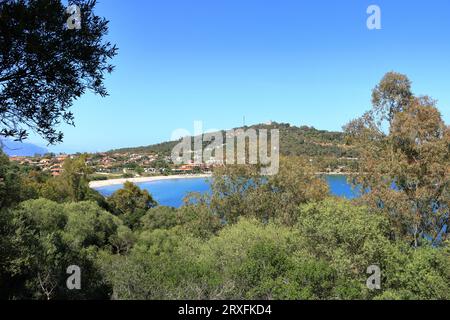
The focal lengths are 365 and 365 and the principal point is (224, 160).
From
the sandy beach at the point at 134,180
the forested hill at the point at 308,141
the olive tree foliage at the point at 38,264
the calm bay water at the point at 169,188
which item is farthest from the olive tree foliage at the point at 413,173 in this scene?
the sandy beach at the point at 134,180

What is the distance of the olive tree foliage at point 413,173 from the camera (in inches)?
513

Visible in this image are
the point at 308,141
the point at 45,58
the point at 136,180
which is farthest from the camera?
the point at 136,180

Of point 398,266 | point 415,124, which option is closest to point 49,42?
point 398,266

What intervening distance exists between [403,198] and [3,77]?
12.6m

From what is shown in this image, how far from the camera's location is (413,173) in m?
13.3

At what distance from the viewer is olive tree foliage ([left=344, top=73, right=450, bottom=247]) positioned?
13039mm

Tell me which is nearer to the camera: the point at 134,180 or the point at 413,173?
the point at 413,173

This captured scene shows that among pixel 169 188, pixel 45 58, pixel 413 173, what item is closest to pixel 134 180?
pixel 169 188

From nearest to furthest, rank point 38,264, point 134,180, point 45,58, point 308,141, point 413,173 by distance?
1. point 45,58
2. point 38,264
3. point 413,173
4. point 308,141
5. point 134,180

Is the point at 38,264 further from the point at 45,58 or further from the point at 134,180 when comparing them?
A: the point at 134,180

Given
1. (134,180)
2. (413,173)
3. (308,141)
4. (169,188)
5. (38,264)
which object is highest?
(308,141)

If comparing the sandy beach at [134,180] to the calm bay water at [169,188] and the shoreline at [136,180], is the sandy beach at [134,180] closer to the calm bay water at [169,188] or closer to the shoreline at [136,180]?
the shoreline at [136,180]

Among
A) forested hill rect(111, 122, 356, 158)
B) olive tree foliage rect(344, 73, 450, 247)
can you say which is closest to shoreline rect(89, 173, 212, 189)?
forested hill rect(111, 122, 356, 158)

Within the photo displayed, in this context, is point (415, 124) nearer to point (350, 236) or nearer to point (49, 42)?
point (350, 236)
